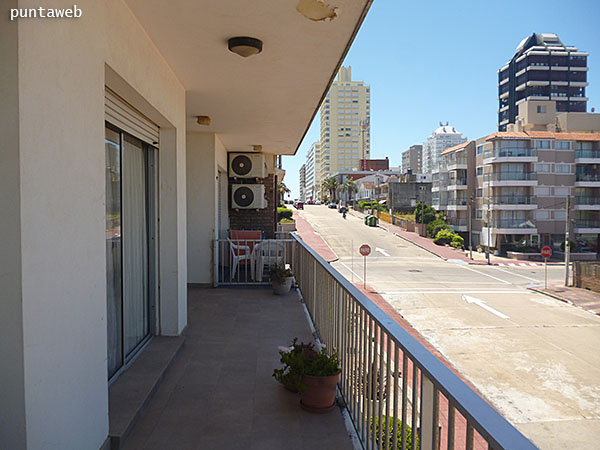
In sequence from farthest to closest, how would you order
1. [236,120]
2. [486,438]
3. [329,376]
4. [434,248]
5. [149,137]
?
1. [434,248]
2. [236,120]
3. [149,137]
4. [329,376]
5. [486,438]

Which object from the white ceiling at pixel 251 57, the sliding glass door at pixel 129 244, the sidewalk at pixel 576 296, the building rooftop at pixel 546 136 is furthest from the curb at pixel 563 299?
the building rooftop at pixel 546 136

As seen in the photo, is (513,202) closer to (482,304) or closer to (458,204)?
(458,204)

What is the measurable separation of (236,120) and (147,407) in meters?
4.74

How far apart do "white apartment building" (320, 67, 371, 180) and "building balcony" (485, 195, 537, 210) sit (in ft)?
304

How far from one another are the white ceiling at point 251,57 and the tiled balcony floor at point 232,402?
2.73 m

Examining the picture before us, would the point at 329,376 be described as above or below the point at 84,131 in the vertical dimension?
below

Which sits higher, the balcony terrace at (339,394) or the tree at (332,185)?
the tree at (332,185)

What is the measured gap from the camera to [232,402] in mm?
3148

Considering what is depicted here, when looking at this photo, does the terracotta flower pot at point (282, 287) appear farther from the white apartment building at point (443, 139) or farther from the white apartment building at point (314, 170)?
the white apartment building at point (443, 139)

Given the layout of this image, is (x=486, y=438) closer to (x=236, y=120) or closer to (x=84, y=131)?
(x=84, y=131)

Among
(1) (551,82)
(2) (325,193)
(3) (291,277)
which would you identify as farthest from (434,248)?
(2) (325,193)

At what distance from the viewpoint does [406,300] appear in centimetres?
1831

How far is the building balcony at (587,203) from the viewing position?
42.8 m

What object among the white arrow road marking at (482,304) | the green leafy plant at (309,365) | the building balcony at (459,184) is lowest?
the white arrow road marking at (482,304)
